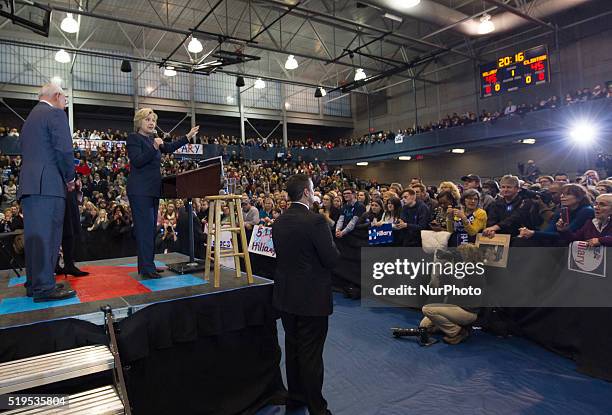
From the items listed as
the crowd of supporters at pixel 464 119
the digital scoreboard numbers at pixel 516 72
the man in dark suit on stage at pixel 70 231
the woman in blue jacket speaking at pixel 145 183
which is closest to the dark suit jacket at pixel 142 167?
the woman in blue jacket speaking at pixel 145 183

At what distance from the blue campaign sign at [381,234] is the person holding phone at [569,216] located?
2020 mm

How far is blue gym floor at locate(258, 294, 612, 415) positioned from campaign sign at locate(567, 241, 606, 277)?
956 mm

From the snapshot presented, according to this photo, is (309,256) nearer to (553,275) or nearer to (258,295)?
(258,295)

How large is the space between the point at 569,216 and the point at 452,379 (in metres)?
2.22

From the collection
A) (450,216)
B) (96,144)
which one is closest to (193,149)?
(96,144)

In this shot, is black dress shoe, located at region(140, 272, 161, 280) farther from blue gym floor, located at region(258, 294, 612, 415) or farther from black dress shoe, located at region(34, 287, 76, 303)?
blue gym floor, located at region(258, 294, 612, 415)

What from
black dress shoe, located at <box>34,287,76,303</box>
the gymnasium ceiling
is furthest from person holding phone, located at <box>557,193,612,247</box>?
the gymnasium ceiling

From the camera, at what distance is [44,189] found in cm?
285

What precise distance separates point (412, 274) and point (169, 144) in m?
3.89

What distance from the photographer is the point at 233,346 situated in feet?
10.8

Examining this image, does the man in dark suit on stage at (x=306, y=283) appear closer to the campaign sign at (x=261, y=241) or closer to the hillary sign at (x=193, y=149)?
the campaign sign at (x=261, y=241)

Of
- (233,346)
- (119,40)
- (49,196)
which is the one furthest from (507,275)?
(119,40)

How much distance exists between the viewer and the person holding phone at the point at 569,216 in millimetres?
4141

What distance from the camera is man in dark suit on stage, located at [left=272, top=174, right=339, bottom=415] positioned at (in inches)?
115
